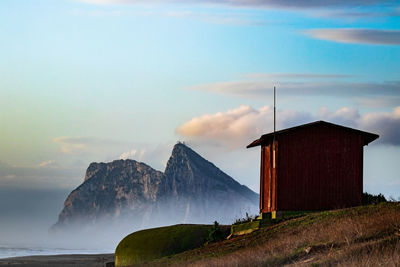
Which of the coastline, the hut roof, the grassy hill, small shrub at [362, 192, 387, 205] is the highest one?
the hut roof

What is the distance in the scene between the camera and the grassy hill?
901 inches

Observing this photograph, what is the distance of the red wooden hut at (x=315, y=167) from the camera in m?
38.3

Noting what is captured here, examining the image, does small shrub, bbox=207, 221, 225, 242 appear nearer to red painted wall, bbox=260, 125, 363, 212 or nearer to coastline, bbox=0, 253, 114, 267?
red painted wall, bbox=260, 125, 363, 212

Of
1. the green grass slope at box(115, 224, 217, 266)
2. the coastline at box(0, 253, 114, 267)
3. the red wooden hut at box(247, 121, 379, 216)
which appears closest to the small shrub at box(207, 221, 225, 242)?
the green grass slope at box(115, 224, 217, 266)

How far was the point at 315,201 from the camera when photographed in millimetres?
38344

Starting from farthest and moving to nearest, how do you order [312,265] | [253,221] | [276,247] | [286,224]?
[253,221] < [286,224] < [276,247] < [312,265]

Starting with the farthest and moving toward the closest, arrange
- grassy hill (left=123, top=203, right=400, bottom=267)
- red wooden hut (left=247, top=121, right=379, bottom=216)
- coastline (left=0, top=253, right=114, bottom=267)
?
coastline (left=0, top=253, right=114, bottom=267) < red wooden hut (left=247, top=121, right=379, bottom=216) < grassy hill (left=123, top=203, right=400, bottom=267)

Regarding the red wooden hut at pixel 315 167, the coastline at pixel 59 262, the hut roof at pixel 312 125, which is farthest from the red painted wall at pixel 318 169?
the coastline at pixel 59 262

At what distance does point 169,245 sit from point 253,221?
4.63 m

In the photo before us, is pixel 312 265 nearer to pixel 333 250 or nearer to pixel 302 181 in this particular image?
pixel 333 250

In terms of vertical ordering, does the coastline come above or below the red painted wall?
below

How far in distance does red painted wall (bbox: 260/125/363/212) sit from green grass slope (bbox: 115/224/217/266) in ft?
14.3

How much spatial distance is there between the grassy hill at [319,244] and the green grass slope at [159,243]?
1.74 metres

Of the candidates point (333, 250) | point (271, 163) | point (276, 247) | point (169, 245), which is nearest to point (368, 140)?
point (271, 163)
